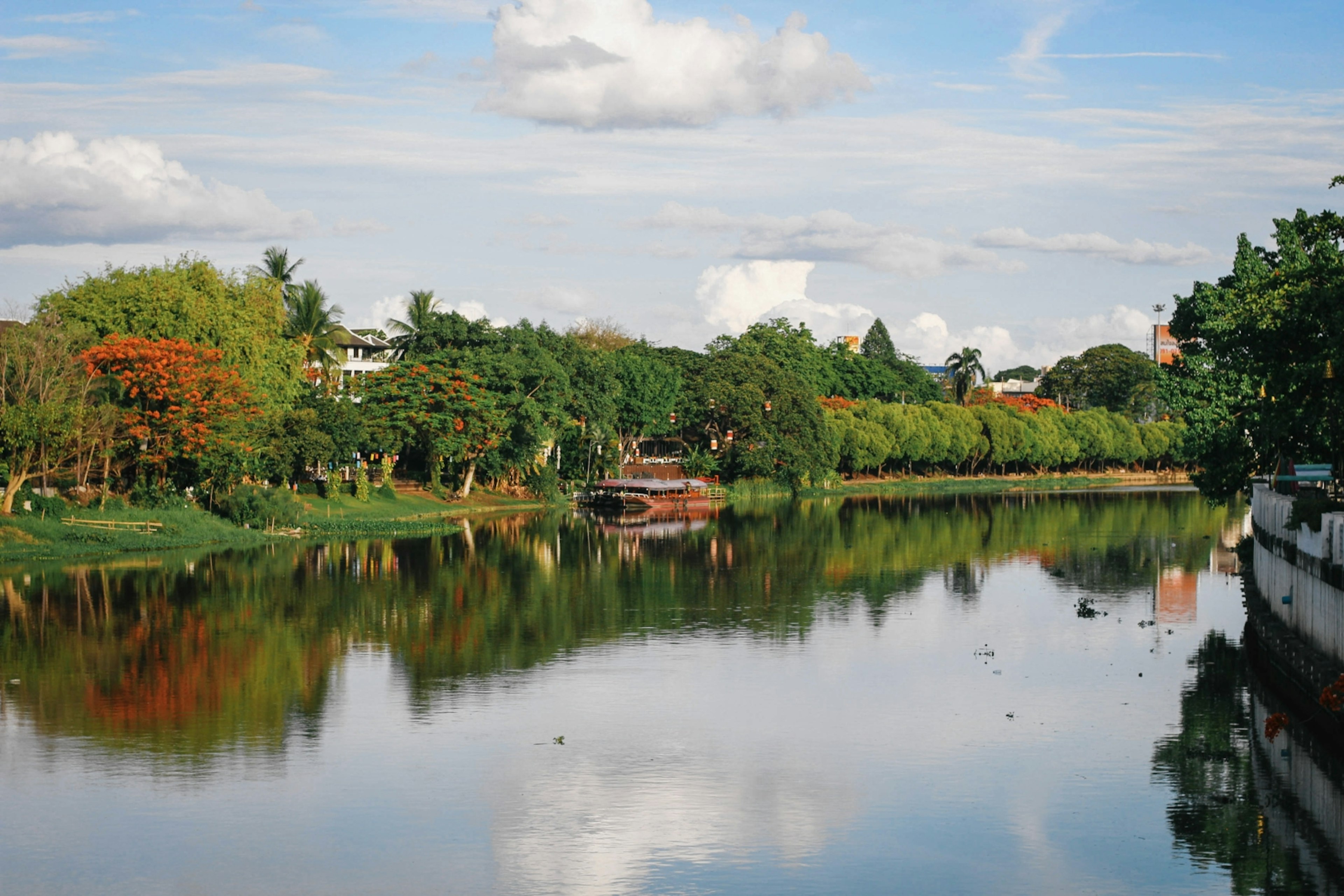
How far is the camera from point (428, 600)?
4728 centimetres

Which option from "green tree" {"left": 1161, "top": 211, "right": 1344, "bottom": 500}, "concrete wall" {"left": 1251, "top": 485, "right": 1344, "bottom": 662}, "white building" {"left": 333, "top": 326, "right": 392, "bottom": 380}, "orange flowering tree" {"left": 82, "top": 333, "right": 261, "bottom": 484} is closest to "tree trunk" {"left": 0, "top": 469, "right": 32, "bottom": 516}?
"orange flowering tree" {"left": 82, "top": 333, "right": 261, "bottom": 484}

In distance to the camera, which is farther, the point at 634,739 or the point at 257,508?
the point at 257,508

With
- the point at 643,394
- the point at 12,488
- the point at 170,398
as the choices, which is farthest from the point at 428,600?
the point at 643,394

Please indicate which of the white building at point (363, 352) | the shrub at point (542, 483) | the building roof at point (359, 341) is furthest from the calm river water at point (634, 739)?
the white building at point (363, 352)

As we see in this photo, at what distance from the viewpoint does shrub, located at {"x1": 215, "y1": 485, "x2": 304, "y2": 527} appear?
69188mm

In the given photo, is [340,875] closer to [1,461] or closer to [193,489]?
[1,461]

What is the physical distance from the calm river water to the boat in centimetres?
4714

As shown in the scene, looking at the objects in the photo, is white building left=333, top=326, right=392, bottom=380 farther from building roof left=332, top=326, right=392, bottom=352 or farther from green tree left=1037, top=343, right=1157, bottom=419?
green tree left=1037, top=343, right=1157, bottom=419

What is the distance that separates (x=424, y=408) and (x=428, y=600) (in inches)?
1678

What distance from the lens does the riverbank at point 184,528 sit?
5834 cm

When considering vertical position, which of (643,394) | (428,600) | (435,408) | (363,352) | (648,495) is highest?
(363,352)

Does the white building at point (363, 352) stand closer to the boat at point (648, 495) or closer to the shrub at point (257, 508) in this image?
the boat at point (648, 495)

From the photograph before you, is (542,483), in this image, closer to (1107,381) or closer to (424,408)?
(424,408)

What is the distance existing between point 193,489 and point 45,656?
3473 cm
